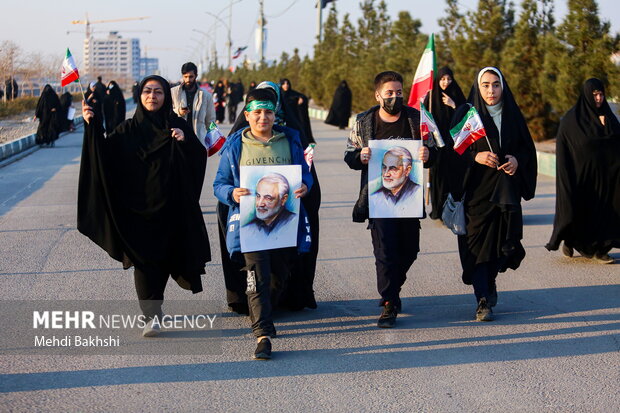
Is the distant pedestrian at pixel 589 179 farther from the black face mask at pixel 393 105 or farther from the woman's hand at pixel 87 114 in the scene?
the woman's hand at pixel 87 114

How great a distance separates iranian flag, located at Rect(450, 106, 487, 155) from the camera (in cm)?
652

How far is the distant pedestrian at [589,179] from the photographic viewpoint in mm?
8742

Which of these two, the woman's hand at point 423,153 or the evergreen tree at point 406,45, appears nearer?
the woman's hand at point 423,153

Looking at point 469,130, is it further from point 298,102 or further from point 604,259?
point 298,102

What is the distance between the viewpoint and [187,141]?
20.5 ft

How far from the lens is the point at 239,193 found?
568 cm

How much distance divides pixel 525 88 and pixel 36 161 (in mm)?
10488

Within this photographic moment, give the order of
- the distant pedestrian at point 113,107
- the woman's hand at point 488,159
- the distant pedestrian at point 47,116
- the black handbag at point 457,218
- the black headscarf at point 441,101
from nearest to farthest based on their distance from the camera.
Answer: the woman's hand at point 488,159
the black handbag at point 457,218
the black headscarf at point 441,101
the distant pedestrian at point 47,116
the distant pedestrian at point 113,107

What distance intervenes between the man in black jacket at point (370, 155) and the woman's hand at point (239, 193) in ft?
3.14

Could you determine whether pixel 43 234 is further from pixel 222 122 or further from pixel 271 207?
pixel 222 122

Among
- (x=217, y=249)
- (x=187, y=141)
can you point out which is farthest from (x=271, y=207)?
(x=217, y=249)

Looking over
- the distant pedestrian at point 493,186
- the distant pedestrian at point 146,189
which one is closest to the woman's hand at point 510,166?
the distant pedestrian at point 493,186

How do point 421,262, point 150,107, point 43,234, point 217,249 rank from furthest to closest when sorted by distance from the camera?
point 43,234
point 217,249
point 421,262
point 150,107

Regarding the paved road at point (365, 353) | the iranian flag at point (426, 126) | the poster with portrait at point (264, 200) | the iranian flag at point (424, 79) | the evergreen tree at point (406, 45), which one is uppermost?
the evergreen tree at point (406, 45)
